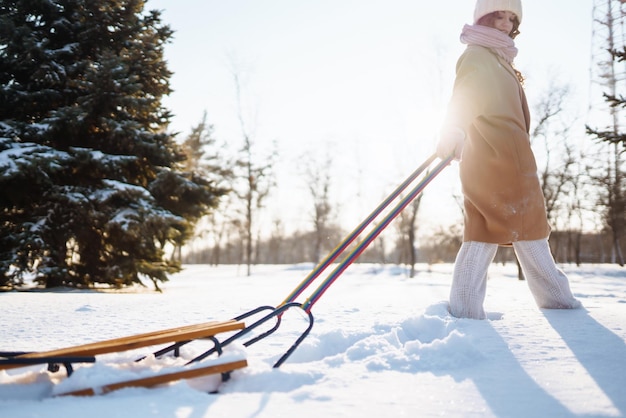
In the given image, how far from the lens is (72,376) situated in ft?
4.78

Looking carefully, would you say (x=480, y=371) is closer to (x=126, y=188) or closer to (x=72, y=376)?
(x=72, y=376)

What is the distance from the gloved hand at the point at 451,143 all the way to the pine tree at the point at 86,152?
707 cm

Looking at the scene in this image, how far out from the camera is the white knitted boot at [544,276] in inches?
106

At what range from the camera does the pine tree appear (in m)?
7.96

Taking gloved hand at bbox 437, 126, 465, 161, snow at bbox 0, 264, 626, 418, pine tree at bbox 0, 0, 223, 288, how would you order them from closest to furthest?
snow at bbox 0, 264, 626, 418
gloved hand at bbox 437, 126, 465, 161
pine tree at bbox 0, 0, 223, 288

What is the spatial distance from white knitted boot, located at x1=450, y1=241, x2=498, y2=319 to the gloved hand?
644 mm

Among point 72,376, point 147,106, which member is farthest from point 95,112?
point 72,376

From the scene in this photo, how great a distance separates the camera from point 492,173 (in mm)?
2656

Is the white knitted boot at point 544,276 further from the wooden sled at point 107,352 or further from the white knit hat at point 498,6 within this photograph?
the wooden sled at point 107,352

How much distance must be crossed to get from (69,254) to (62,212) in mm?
1063

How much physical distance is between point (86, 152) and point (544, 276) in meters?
8.48

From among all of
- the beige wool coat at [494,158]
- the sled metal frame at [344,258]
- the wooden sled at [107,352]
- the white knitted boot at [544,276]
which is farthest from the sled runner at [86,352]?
the white knitted boot at [544,276]

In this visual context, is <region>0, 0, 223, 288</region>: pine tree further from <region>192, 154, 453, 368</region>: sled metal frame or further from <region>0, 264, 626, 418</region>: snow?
<region>192, 154, 453, 368</region>: sled metal frame

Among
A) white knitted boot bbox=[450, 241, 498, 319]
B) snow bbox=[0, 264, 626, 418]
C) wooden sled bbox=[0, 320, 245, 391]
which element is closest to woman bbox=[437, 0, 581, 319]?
white knitted boot bbox=[450, 241, 498, 319]
